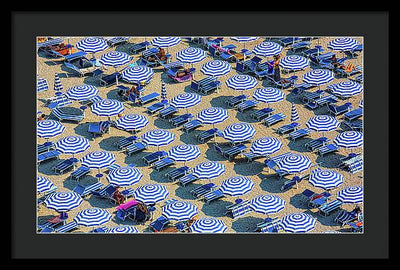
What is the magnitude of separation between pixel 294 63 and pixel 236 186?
43.2 feet

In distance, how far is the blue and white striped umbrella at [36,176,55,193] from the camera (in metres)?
65.5

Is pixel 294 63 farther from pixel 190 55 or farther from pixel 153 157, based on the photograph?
pixel 153 157

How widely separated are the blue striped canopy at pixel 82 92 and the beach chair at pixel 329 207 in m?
15.1

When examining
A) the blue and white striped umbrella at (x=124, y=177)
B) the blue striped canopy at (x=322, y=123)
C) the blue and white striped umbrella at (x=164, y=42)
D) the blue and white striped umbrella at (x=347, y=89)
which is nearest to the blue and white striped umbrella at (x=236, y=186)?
the blue and white striped umbrella at (x=124, y=177)

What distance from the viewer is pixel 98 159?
66.9 meters

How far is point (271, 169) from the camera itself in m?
67.6

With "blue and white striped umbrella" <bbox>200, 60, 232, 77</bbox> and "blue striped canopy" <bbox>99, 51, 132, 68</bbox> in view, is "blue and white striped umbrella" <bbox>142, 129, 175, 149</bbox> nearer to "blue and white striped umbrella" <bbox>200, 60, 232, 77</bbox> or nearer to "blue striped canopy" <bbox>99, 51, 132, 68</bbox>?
"blue and white striped umbrella" <bbox>200, 60, 232, 77</bbox>

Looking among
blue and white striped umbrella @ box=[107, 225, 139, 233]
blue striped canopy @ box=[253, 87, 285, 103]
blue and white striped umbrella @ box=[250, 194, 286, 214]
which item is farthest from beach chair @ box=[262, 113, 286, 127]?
blue and white striped umbrella @ box=[107, 225, 139, 233]

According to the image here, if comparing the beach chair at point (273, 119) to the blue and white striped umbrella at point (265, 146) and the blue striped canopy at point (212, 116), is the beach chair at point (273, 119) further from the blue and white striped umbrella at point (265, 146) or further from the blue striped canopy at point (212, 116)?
the blue and white striped umbrella at point (265, 146)

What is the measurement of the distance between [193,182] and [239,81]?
8733 mm

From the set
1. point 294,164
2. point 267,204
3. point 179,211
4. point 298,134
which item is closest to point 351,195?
point 294,164

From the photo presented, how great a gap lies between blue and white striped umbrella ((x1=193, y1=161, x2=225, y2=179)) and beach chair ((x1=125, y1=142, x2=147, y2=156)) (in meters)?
3.79
